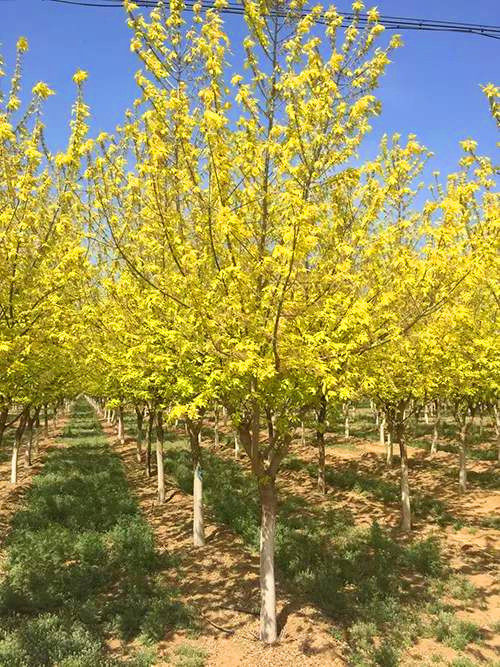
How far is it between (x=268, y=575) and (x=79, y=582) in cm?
479

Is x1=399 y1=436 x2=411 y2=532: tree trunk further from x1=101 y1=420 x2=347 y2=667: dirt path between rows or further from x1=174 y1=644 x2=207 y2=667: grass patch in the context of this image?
x1=174 y1=644 x2=207 y2=667: grass patch

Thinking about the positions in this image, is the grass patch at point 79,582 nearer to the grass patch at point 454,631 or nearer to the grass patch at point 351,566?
the grass patch at point 351,566

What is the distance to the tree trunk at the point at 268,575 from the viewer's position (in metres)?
9.22

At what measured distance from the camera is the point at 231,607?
10.6 m

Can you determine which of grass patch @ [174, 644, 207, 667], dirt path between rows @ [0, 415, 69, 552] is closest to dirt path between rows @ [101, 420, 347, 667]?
grass patch @ [174, 644, 207, 667]

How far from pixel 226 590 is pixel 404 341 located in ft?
22.4

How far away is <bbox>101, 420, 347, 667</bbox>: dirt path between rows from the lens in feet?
29.1

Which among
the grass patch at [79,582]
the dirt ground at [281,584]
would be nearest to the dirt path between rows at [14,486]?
the grass patch at [79,582]

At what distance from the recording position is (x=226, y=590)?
11320 mm

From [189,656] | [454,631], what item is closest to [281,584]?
[189,656]

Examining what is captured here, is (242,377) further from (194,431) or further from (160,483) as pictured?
(160,483)

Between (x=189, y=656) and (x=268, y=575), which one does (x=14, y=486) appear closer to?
(x=189, y=656)

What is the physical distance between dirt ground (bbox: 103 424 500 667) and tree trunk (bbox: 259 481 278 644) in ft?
0.96

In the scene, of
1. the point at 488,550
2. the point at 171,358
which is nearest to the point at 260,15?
the point at 171,358
